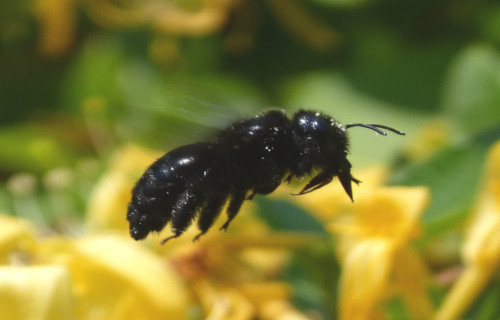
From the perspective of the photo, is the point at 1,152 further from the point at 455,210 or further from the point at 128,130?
the point at 455,210

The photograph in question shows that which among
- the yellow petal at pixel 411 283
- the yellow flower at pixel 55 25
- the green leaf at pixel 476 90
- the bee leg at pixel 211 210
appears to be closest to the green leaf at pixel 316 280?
the yellow petal at pixel 411 283

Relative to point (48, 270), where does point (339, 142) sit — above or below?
above

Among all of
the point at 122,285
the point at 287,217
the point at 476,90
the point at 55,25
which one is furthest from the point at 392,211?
the point at 55,25

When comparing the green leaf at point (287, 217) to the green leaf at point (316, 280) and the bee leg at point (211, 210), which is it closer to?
the green leaf at point (316, 280)

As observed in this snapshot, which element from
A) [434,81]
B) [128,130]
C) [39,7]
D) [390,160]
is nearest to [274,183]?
[390,160]

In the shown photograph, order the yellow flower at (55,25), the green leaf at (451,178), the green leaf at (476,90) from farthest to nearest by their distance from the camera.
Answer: the yellow flower at (55,25), the green leaf at (476,90), the green leaf at (451,178)

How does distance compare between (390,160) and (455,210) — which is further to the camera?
(390,160)

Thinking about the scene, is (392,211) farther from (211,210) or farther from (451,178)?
(211,210)

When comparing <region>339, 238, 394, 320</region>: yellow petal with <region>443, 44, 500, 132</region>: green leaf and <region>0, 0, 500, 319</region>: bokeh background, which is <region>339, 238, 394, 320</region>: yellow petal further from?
<region>443, 44, 500, 132</region>: green leaf
